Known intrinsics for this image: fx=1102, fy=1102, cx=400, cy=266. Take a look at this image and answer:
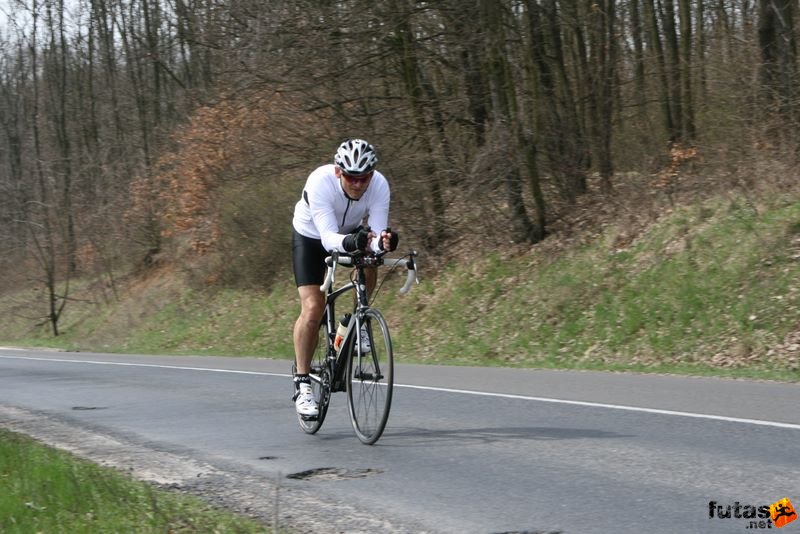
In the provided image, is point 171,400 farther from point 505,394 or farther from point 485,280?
point 485,280

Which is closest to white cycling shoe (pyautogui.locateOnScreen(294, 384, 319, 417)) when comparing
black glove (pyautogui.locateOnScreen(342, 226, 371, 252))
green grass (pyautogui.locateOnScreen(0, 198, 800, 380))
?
black glove (pyautogui.locateOnScreen(342, 226, 371, 252))

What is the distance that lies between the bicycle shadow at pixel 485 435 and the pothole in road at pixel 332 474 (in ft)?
3.08

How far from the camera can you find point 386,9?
73.3 ft

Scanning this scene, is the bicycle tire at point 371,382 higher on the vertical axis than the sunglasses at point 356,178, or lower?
lower

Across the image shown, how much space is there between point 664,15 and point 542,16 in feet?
9.80

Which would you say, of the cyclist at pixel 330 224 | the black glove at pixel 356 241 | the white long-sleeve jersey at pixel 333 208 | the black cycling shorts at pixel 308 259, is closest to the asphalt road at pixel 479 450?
the cyclist at pixel 330 224

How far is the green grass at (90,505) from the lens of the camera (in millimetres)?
5664

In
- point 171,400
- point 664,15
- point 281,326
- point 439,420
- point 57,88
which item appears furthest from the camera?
point 57,88

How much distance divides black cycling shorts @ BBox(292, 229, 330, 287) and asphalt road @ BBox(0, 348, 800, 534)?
123 cm

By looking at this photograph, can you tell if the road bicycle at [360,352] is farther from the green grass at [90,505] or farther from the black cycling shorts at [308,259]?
the green grass at [90,505]

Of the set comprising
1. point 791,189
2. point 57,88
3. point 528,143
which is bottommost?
point 791,189

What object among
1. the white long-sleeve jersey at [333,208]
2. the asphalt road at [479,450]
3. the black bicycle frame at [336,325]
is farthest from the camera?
the black bicycle frame at [336,325]

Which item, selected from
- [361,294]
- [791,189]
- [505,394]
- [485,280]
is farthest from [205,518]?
[485,280]

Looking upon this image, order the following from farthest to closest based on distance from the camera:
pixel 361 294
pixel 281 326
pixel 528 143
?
1. pixel 281 326
2. pixel 528 143
3. pixel 361 294
